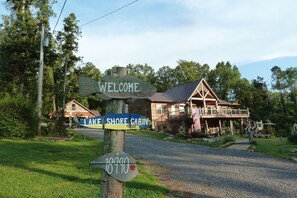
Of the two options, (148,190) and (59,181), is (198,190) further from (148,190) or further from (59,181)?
(59,181)

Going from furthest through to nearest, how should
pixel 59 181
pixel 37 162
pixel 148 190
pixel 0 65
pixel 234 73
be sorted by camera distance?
pixel 234 73
pixel 0 65
pixel 37 162
pixel 59 181
pixel 148 190

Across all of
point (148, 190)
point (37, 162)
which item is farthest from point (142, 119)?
point (37, 162)

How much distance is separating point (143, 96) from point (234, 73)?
6552cm

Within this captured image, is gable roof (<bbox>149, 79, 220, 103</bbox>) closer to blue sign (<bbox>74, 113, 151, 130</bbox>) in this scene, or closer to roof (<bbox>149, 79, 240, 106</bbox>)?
roof (<bbox>149, 79, 240, 106</bbox>)

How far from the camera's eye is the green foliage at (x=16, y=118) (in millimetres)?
19281

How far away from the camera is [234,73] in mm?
66812

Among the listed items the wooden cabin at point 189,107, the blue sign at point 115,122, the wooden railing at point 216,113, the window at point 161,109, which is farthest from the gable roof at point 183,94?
the blue sign at point 115,122

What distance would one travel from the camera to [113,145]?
4.04 meters

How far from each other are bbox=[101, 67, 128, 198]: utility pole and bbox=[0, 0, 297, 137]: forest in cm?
175

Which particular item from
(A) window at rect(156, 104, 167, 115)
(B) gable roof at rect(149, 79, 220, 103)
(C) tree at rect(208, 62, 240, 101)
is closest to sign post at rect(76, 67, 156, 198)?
(B) gable roof at rect(149, 79, 220, 103)

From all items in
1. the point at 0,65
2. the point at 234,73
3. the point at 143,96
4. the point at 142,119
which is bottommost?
the point at 142,119

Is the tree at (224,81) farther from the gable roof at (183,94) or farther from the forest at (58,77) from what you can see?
the gable roof at (183,94)

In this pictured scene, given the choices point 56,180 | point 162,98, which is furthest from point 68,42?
point 56,180

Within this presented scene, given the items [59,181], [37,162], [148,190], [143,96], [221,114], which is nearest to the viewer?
[143,96]
